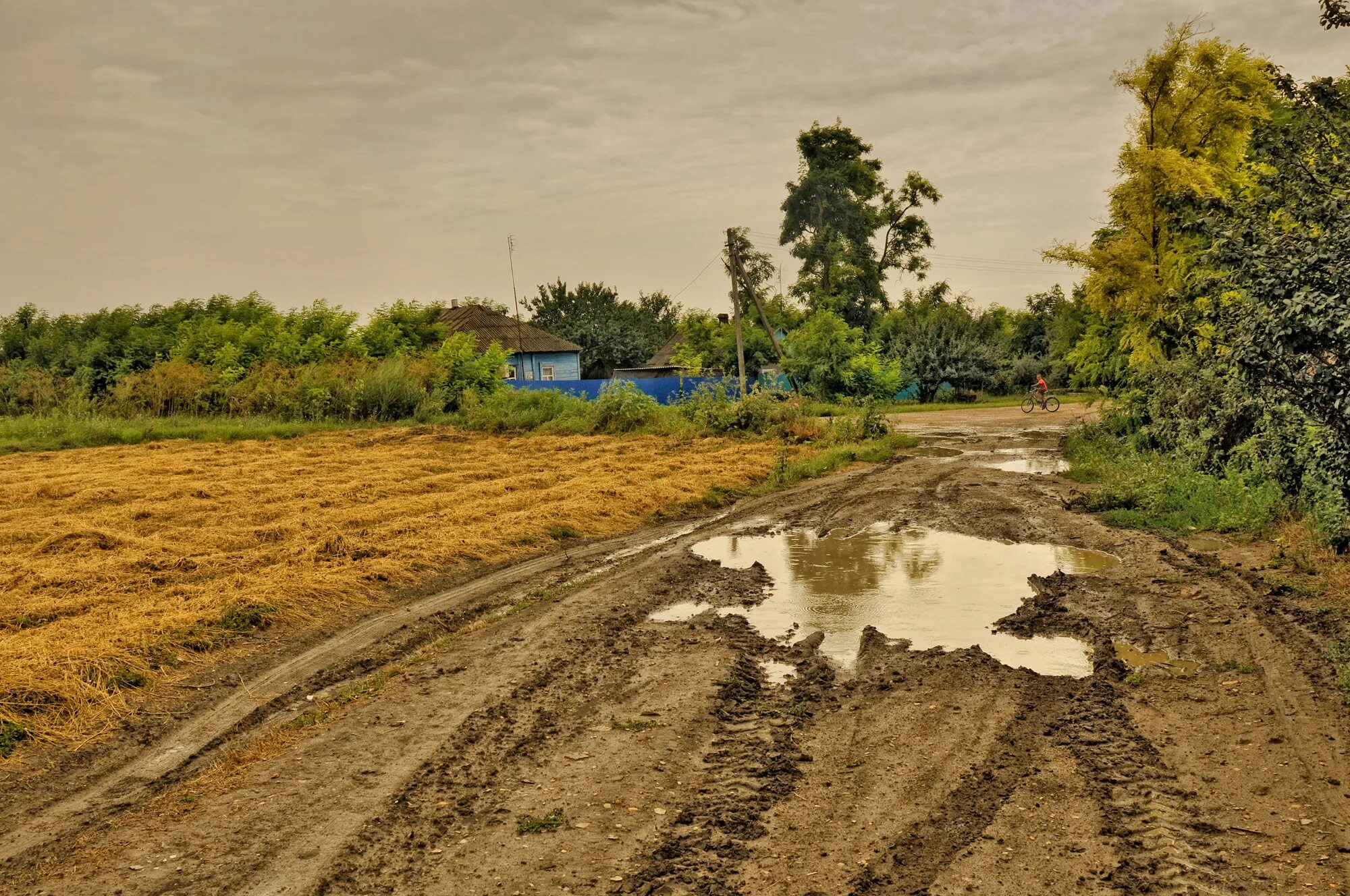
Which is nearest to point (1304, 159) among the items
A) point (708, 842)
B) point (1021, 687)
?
point (1021, 687)

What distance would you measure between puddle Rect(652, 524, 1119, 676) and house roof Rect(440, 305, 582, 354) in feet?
130

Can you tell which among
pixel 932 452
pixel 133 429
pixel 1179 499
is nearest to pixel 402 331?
pixel 133 429

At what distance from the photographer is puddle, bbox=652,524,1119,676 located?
689cm

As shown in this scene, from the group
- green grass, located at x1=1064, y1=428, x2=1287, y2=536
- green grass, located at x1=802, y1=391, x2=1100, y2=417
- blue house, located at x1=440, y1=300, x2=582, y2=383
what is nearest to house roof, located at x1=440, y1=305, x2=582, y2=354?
blue house, located at x1=440, y1=300, x2=582, y2=383

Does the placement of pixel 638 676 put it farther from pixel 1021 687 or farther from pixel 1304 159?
pixel 1304 159

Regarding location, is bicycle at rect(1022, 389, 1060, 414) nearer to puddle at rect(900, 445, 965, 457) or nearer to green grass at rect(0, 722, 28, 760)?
puddle at rect(900, 445, 965, 457)

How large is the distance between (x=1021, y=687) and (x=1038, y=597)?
2.47m

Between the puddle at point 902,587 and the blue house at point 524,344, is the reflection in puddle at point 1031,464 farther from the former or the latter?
the blue house at point 524,344

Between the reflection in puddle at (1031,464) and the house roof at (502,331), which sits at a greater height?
the house roof at (502,331)

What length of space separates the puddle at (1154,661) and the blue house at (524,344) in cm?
4419

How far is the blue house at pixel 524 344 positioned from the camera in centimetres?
5050

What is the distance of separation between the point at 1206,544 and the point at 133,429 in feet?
80.9

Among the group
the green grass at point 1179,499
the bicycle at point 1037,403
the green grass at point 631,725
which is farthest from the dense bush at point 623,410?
the green grass at point 631,725

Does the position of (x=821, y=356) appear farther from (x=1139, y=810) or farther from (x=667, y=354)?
(x=1139, y=810)
